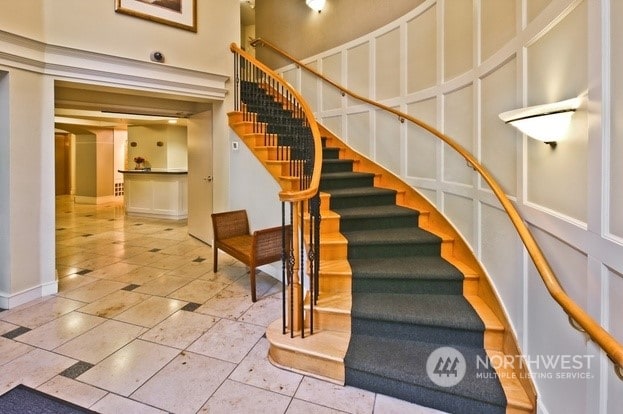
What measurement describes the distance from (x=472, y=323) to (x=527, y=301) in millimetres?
407

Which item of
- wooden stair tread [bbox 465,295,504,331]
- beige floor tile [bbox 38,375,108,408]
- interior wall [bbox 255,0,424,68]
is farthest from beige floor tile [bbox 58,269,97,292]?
interior wall [bbox 255,0,424,68]

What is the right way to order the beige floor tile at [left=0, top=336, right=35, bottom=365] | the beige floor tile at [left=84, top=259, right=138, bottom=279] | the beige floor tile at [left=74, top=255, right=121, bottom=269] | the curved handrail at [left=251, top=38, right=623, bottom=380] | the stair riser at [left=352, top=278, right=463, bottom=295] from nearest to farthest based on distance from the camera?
the curved handrail at [left=251, top=38, right=623, bottom=380], the beige floor tile at [left=0, top=336, right=35, bottom=365], the stair riser at [left=352, top=278, right=463, bottom=295], the beige floor tile at [left=84, top=259, right=138, bottom=279], the beige floor tile at [left=74, top=255, right=121, bottom=269]

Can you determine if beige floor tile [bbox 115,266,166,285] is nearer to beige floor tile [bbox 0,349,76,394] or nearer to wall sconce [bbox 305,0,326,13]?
beige floor tile [bbox 0,349,76,394]

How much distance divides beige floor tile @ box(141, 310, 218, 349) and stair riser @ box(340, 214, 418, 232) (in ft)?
4.53

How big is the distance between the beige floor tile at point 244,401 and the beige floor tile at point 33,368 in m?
1.05

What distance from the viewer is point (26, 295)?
306cm

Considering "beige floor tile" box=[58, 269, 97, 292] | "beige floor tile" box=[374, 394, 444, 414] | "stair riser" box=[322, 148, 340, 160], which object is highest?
"stair riser" box=[322, 148, 340, 160]

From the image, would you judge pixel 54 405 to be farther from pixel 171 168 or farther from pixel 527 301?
pixel 171 168

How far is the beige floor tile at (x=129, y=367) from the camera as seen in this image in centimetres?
197

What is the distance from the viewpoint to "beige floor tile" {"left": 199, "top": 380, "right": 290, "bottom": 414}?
1781mm

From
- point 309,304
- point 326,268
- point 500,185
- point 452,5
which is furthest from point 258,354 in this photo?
point 452,5

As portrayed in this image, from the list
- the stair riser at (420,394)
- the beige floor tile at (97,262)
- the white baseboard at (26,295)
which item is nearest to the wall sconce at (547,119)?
the stair riser at (420,394)

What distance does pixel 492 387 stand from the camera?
1.75 m

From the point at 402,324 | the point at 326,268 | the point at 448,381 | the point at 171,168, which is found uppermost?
the point at 171,168
